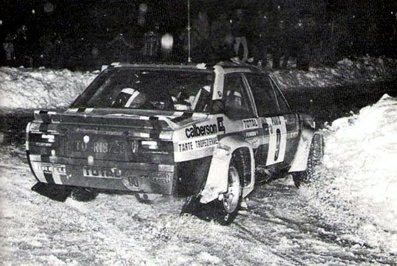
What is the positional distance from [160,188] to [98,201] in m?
1.76

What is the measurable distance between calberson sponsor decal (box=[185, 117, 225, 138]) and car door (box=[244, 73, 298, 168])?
902 mm

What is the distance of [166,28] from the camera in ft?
95.2

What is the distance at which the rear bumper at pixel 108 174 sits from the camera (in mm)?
5516

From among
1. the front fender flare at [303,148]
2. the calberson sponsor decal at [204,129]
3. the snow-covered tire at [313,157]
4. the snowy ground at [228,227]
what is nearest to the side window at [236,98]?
the calberson sponsor decal at [204,129]

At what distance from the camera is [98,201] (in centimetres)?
703

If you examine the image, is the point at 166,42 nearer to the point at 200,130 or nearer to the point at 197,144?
the point at 200,130

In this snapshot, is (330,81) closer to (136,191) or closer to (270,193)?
(270,193)

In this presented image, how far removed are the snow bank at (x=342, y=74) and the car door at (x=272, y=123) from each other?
18.7 meters

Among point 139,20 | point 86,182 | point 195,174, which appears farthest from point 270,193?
point 139,20

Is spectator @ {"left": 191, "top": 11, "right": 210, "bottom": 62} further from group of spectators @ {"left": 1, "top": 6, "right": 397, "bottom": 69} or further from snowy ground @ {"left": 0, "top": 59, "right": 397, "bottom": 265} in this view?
snowy ground @ {"left": 0, "top": 59, "right": 397, "bottom": 265}

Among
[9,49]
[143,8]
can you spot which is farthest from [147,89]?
[143,8]

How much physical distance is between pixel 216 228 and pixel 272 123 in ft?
5.97

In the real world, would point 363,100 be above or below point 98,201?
below

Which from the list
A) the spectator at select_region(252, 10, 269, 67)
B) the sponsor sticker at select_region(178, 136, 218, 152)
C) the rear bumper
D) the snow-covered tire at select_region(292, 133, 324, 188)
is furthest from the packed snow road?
the spectator at select_region(252, 10, 269, 67)
